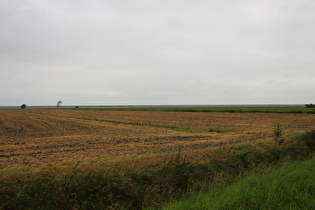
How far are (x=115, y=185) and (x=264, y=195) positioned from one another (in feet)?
15.6

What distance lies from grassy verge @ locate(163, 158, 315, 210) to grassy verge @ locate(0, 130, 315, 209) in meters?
0.96

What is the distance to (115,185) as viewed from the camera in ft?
26.4

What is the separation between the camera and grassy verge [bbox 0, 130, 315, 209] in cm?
712

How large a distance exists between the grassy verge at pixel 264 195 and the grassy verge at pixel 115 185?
0.96 m

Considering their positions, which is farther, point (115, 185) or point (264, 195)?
point (115, 185)

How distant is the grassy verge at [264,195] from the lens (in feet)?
21.8

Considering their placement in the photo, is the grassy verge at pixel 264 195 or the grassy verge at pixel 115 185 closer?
the grassy verge at pixel 264 195

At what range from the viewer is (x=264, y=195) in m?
7.21

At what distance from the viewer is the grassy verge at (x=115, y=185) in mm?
7125

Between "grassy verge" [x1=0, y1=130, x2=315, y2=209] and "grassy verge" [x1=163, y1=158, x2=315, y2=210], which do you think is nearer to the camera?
"grassy verge" [x1=163, y1=158, x2=315, y2=210]

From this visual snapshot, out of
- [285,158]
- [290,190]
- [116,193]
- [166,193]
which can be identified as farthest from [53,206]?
[285,158]

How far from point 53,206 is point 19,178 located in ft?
5.56

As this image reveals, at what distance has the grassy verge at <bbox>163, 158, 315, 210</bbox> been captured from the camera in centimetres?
665

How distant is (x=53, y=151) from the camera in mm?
14000
